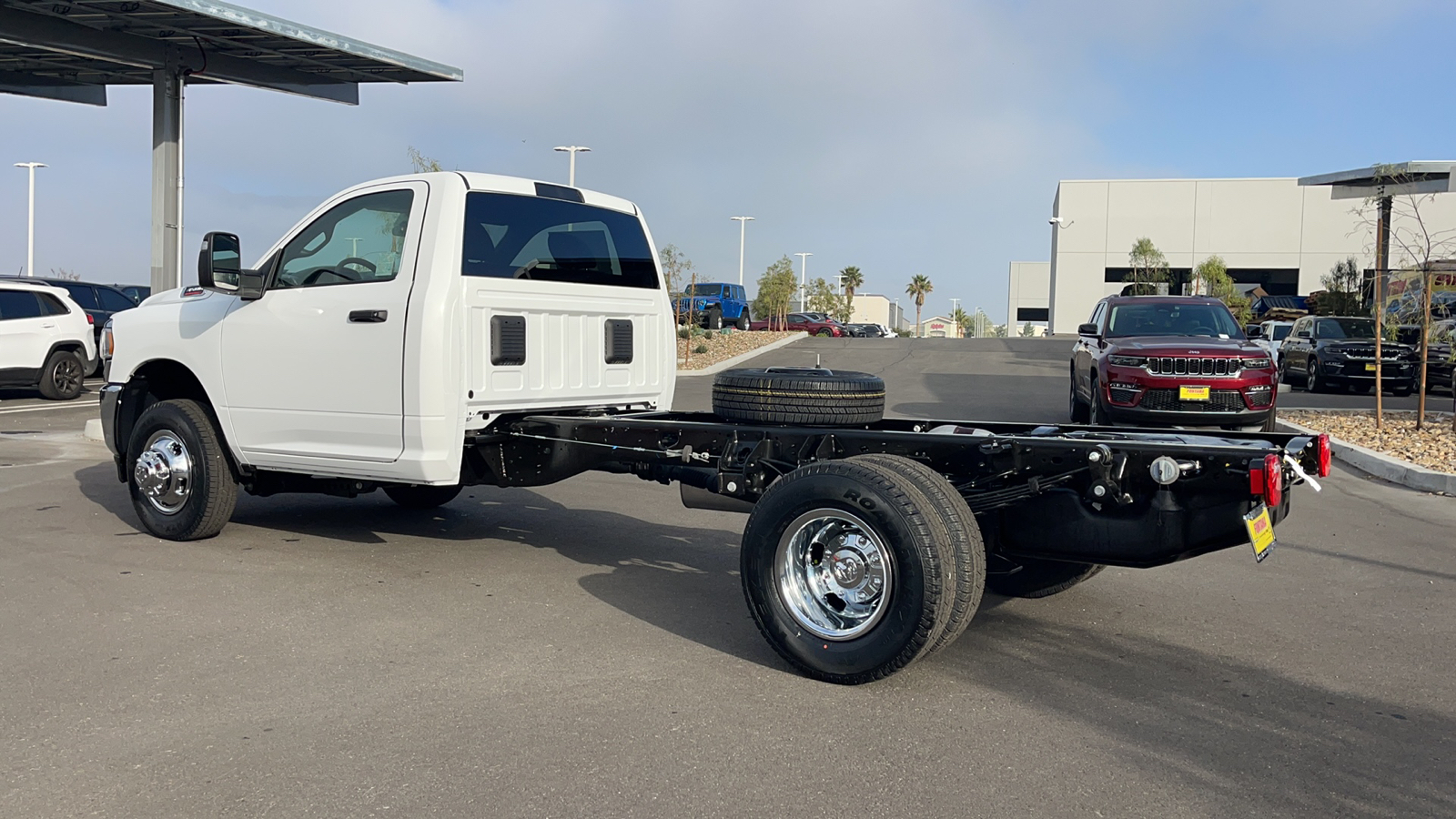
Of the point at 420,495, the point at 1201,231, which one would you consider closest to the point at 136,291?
the point at 420,495

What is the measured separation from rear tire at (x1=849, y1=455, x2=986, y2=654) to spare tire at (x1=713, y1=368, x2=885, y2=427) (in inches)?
45.2

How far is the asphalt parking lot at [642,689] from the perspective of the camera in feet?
11.5

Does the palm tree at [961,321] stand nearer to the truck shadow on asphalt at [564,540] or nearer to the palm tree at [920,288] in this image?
the palm tree at [920,288]

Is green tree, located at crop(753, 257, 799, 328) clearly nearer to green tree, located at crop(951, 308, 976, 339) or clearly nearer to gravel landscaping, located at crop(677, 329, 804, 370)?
gravel landscaping, located at crop(677, 329, 804, 370)

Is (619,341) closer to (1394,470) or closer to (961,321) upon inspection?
(1394,470)

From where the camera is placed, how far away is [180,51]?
1385 centimetres

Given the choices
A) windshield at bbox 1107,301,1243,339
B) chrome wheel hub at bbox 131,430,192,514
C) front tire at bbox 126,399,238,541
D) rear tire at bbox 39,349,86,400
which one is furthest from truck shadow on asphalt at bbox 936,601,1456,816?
rear tire at bbox 39,349,86,400

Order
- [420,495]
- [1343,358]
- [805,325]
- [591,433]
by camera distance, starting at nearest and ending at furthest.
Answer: [591,433]
[420,495]
[1343,358]
[805,325]

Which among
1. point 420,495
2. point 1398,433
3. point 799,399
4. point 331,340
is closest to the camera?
point 799,399

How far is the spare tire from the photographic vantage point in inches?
219

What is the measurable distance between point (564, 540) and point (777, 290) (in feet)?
147

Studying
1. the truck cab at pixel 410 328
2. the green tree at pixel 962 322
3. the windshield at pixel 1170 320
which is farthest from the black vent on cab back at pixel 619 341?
the green tree at pixel 962 322

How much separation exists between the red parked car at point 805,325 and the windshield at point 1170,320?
36044 mm

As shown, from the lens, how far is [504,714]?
414 centimetres
